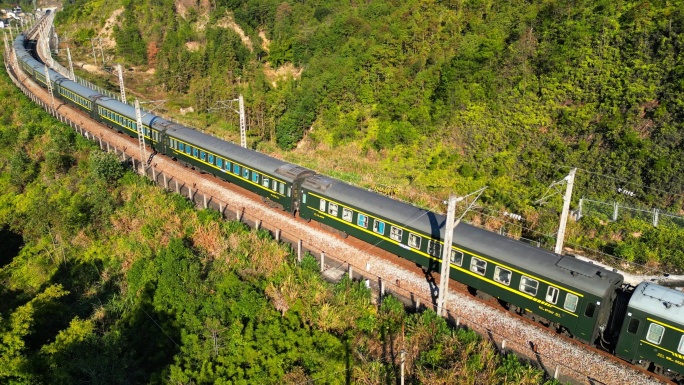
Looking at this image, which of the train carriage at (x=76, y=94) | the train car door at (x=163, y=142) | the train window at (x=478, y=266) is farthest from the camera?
the train carriage at (x=76, y=94)

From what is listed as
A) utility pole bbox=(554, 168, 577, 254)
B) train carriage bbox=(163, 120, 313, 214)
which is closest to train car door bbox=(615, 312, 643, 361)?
utility pole bbox=(554, 168, 577, 254)

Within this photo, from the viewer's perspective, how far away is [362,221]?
2152cm

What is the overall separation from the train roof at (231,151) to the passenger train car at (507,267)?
0.08m

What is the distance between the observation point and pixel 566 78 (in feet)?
109

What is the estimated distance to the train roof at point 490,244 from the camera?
15.2m

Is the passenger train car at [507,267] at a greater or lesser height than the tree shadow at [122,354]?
greater

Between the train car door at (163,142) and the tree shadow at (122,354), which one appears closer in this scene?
the tree shadow at (122,354)

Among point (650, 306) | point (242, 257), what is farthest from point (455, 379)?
point (242, 257)

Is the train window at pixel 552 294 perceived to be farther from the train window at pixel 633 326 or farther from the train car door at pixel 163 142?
the train car door at pixel 163 142

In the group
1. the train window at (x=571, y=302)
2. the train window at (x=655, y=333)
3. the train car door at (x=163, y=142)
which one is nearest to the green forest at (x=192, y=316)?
the train window at (x=571, y=302)

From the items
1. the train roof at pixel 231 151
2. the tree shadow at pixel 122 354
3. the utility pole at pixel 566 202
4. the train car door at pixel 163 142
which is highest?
the utility pole at pixel 566 202

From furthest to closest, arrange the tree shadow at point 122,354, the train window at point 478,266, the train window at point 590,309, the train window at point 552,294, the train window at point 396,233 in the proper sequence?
the train window at point 396,233 < the train window at point 478,266 < the train window at point 552,294 < the tree shadow at point 122,354 < the train window at point 590,309

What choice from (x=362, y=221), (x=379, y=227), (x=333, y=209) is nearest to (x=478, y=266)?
(x=379, y=227)

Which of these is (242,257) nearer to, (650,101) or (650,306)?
(650,306)
